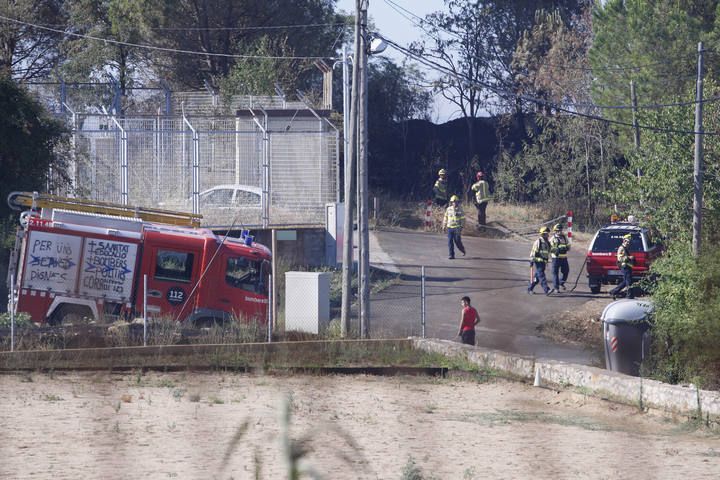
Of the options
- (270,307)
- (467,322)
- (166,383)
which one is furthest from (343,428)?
(467,322)

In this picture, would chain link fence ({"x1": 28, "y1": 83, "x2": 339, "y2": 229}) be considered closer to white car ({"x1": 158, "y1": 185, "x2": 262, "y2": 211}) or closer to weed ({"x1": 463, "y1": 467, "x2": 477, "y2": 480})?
white car ({"x1": 158, "y1": 185, "x2": 262, "y2": 211})

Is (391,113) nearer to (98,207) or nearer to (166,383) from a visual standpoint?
(98,207)

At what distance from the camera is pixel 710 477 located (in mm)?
8430

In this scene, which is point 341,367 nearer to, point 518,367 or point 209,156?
point 518,367

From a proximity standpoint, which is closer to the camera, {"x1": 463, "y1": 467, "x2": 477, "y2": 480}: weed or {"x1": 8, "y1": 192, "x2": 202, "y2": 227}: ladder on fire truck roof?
{"x1": 463, "y1": 467, "x2": 477, "y2": 480}: weed

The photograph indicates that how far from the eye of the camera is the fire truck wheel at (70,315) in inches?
659

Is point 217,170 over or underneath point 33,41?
underneath

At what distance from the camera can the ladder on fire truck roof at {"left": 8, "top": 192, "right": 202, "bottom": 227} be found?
1738 centimetres

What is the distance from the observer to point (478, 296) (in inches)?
886

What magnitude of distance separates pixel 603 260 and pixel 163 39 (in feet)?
74.1

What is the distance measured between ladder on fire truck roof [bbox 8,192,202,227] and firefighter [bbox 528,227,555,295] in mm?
7757

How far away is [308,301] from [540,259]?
690cm

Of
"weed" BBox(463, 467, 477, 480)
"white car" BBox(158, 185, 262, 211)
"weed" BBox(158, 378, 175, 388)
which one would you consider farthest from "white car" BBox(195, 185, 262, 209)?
"weed" BBox(463, 467, 477, 480)

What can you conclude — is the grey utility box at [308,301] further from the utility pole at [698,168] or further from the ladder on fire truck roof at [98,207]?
the utility pole at [698,168]
